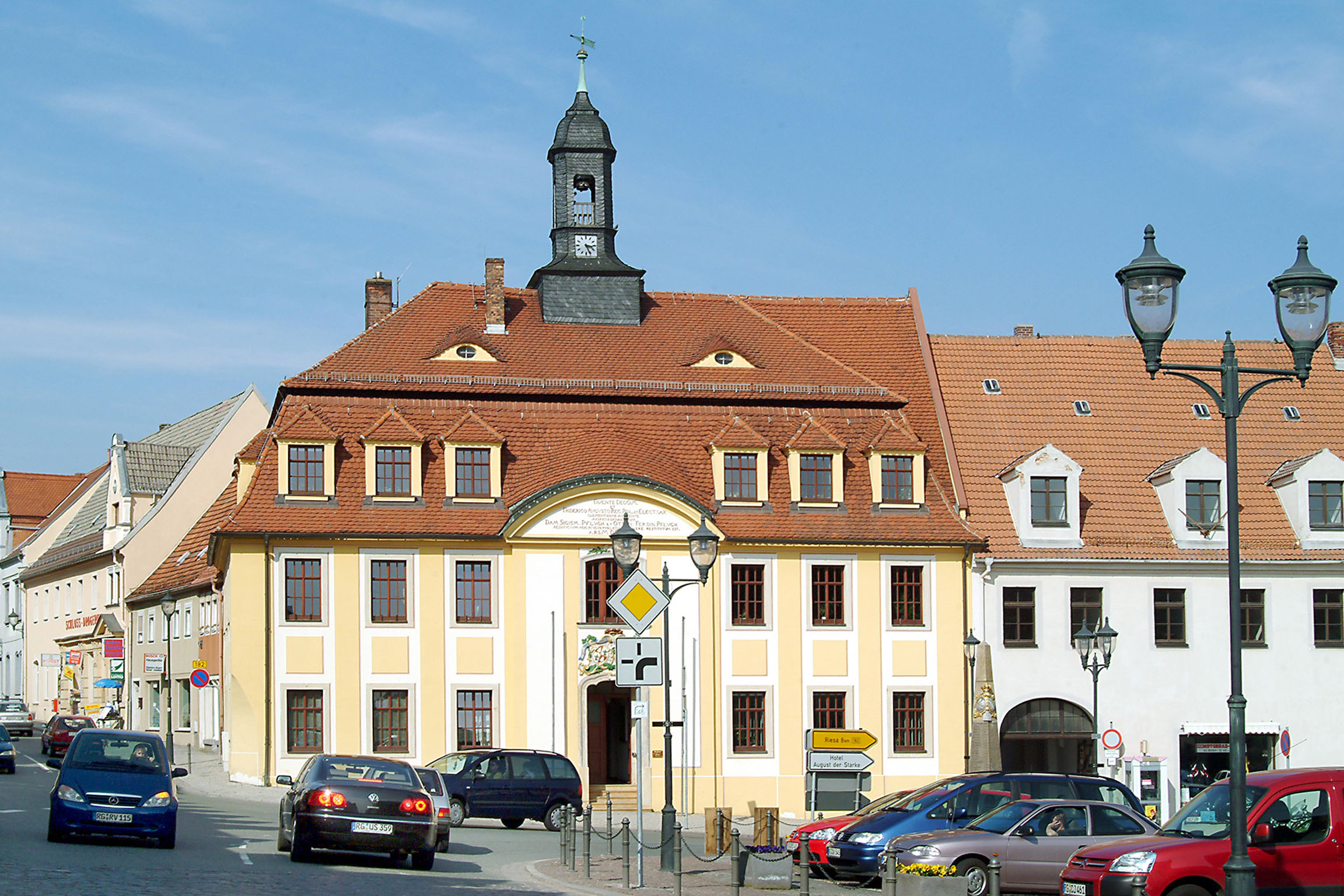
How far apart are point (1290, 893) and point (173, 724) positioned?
1771 inches

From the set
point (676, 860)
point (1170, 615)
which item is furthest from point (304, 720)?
point (1170, 615)

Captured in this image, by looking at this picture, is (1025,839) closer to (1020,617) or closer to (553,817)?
(553,817)

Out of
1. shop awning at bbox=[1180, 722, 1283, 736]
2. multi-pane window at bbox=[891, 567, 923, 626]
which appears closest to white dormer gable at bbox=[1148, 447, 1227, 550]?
shop awning at bbox=[1180, 722, 1283, 736]

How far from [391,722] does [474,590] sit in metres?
3.67

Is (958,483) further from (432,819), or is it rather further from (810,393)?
(432,819)

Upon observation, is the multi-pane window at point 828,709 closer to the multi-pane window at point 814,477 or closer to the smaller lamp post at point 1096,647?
the multi-pane window at point 814,477

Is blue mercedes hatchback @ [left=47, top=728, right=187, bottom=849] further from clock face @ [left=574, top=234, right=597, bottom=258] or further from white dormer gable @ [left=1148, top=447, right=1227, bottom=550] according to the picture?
white dormer gable @ [left=1148, top=447, right=1227, bottom=550]

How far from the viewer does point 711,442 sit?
141 ft

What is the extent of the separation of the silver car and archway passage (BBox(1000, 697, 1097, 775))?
19.8 m

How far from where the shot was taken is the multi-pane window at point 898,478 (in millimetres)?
43812

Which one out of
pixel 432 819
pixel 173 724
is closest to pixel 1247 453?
pixel 432 819

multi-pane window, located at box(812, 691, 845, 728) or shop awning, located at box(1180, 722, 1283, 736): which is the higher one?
multi-pane window, located at box(812, 691, 845, 728)

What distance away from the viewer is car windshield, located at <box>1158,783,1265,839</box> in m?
18.0

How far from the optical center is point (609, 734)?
43031 millimetres
